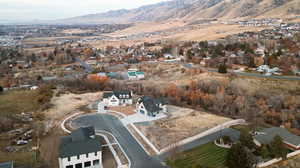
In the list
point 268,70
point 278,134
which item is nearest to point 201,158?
point 278,134

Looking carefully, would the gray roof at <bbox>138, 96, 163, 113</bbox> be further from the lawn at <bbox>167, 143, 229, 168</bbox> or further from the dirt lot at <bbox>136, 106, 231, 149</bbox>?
the lawn at <bbox>167, 143, 229, 168</bbox>

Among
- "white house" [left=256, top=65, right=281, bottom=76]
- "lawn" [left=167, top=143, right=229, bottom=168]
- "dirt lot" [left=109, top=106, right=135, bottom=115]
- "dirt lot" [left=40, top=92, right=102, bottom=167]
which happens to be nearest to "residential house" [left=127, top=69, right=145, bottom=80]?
"dirt lot" [left=40, top=92, right=102, bottom=167]

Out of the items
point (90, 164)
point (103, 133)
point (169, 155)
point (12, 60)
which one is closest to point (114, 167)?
point (90, 164)

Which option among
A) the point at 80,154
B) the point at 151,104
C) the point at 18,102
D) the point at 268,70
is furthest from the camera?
the point at 268,70

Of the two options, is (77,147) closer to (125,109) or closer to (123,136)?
(123,136)

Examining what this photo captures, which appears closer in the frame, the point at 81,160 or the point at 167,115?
the point at 81,160

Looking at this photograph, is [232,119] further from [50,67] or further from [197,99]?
[50,67]
